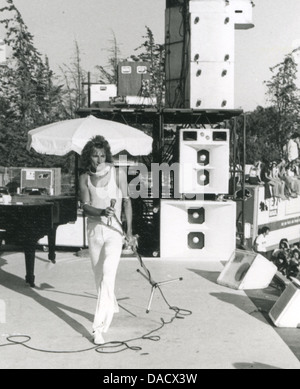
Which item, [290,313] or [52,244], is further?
[52,244]

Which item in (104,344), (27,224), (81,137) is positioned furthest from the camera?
(81,137)

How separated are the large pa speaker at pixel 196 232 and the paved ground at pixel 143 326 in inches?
51.2

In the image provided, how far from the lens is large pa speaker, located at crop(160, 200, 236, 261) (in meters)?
10.6

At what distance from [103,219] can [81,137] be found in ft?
14.4

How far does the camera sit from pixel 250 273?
7957 millimetres

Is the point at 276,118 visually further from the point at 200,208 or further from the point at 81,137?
the point at 81,137

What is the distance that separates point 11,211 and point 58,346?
2554mm

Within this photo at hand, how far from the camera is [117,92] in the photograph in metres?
13.0

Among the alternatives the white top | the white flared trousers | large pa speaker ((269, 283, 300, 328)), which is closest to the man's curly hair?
the white top

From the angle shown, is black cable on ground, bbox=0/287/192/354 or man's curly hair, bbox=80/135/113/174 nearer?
black cable on ground, bbox=0/287/192/354

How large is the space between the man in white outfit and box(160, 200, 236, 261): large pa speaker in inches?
179

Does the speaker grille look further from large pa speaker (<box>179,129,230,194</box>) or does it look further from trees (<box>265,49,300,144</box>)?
trees (<box>265,49,300,144</box>)

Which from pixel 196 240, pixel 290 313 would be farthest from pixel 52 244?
pixel 290 313
